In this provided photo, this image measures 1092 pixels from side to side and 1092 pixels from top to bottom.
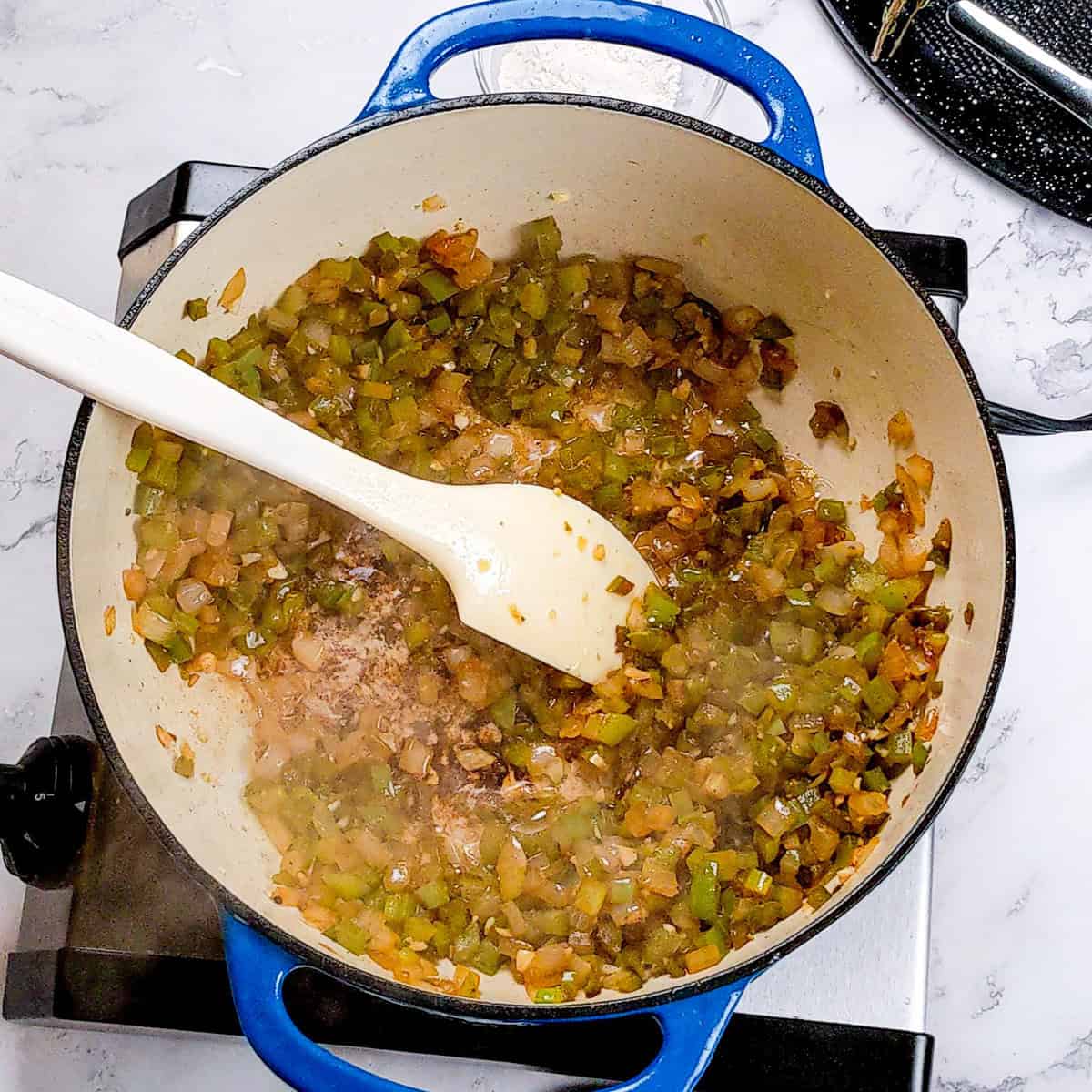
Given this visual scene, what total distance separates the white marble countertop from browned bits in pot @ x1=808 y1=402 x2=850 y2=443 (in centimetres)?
26

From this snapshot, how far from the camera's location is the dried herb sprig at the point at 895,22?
1404 millimetres

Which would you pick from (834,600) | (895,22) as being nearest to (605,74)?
(895,22)

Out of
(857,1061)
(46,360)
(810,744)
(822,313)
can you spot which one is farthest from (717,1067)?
(46,360)

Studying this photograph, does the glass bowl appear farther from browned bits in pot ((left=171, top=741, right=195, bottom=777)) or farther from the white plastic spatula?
browned bits in pot ((left=171, top=741, right=195, bottom=777))

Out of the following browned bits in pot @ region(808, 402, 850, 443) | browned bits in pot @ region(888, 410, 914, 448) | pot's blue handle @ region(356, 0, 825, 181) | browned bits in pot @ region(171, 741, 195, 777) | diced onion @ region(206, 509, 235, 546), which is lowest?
browned bits in pot @ region(171, 741, 195, 777)

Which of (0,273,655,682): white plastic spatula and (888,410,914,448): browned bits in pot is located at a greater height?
(888,410,914,448): browned bits in pot

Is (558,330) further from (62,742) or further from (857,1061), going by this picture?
(857,1061)

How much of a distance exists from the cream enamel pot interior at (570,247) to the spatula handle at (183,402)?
0.22ft

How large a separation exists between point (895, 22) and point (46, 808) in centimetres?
126

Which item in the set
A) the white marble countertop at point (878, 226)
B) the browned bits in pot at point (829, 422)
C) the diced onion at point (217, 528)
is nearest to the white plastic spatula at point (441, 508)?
the diced onion at point (217, 528)

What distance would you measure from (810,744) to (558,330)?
0.49m

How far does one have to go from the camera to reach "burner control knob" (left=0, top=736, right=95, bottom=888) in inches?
43.9

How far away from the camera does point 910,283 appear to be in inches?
40.9

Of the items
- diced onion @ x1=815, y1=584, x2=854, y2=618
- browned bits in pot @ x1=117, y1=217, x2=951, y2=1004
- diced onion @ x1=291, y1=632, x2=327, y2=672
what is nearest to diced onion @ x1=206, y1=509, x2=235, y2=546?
browned bits in pot @ x1=117, y1=217, x2=951, y2=1004
